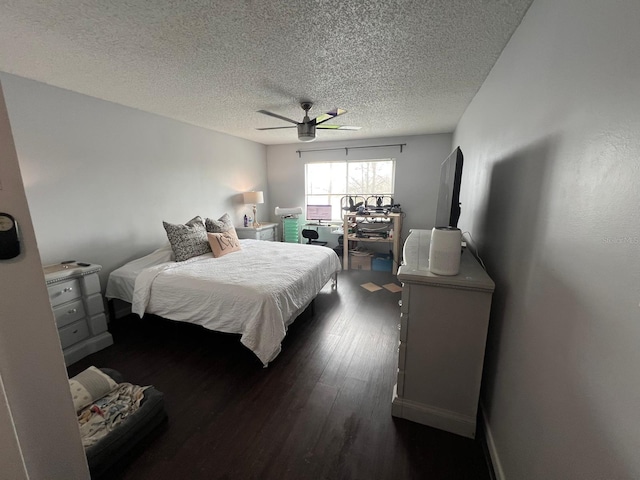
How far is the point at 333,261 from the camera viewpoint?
3416mm

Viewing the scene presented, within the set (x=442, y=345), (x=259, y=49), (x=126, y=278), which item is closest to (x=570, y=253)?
(x=442, y=345)

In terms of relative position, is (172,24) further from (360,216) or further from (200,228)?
(360,216)

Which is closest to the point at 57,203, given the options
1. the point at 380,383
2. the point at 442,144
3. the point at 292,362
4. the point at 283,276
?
the point at 283,276

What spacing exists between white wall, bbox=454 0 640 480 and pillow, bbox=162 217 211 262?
2974 mm

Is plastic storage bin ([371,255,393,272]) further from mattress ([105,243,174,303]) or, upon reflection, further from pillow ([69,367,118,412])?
pillow ([69,367,118,412])

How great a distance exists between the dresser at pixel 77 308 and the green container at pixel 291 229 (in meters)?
3.42

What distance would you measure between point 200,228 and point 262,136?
2218 millimetres

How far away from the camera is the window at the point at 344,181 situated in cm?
505

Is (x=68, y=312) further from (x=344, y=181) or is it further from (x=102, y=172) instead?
(x=344, y=181)

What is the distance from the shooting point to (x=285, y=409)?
1.72 metres

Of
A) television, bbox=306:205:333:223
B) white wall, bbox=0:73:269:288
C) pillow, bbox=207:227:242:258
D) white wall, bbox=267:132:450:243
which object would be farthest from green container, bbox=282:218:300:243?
pillow, bbox=207:227:242:258

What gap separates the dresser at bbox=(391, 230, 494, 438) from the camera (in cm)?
141

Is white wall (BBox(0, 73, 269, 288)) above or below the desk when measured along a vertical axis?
above

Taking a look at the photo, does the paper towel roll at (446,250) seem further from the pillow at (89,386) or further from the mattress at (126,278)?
the mattress at (126,278)
